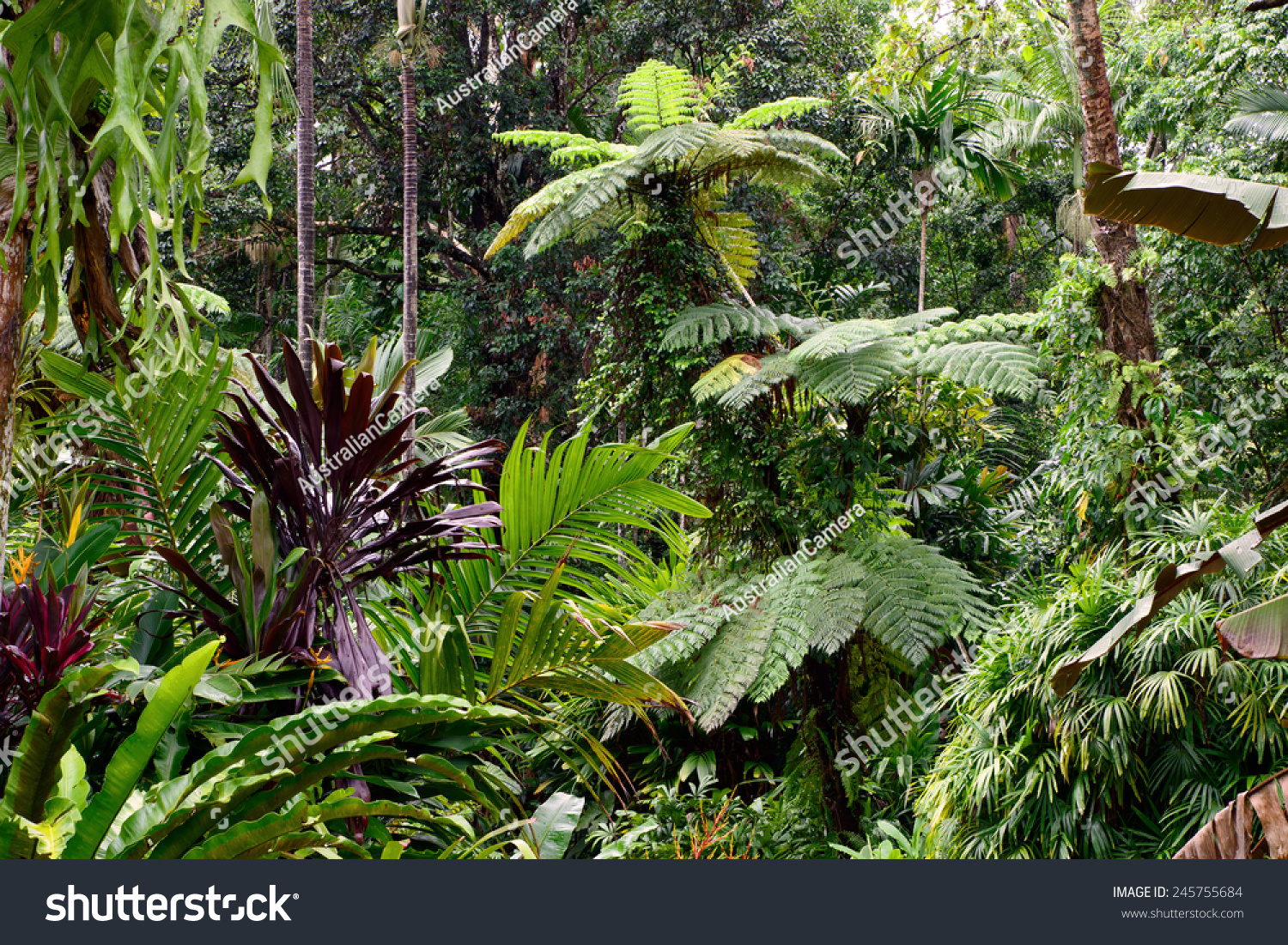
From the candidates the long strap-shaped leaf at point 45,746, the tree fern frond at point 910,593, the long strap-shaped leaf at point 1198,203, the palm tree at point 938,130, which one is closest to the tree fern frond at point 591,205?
the tree fern frond at point 910,593

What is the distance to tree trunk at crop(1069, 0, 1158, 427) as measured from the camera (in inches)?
195

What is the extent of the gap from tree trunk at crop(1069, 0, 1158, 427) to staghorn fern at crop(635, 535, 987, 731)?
1.34 m

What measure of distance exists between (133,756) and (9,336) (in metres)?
0.76

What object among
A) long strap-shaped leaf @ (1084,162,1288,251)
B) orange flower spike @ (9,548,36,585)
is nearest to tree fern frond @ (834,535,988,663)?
long strap-shaped leaf @ (1084,162,1288,251)

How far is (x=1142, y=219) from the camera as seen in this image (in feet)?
9.97

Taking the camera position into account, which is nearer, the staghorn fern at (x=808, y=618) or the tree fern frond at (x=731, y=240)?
the staghorn fern at (x=808, y=618)

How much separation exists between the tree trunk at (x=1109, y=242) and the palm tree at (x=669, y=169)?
1365mm

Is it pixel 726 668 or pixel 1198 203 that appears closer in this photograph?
pixel 1198 203

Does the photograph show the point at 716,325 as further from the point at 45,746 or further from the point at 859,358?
the point at 45,746

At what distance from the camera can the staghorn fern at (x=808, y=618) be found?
471 cm

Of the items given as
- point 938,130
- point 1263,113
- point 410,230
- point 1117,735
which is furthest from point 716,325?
point 938,130

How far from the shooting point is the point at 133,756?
1576mm

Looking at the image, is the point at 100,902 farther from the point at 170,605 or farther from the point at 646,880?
the point at 170,605

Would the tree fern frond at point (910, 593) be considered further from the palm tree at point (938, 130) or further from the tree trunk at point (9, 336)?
the palm tree at point (938, 130)
